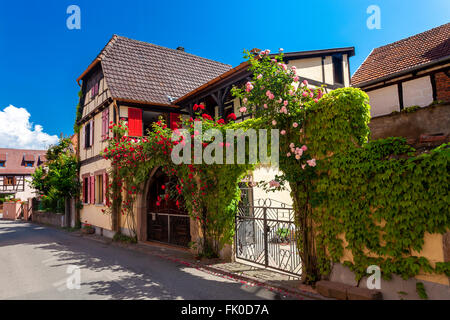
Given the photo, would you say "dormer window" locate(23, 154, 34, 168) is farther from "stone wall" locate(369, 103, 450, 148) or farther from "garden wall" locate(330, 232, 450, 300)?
"garden wall" locate(330, 232, 450, 300)

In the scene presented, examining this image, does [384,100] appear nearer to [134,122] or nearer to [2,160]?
[134,122]

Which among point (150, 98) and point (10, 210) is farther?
point (10, 210)

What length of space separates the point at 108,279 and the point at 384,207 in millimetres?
5526

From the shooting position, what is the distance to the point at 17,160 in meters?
42.0

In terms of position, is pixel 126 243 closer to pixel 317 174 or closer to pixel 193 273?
pixel 193 273

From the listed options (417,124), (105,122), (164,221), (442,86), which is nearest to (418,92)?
(442,86)

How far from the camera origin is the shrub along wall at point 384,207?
152 inches

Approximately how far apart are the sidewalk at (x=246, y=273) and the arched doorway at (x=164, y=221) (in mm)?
531

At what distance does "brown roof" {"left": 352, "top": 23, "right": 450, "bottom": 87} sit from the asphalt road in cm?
941

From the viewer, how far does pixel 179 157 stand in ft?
27.9

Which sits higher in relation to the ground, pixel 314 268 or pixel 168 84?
pixel 168 84

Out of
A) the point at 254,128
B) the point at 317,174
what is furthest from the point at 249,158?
the point at 317,174

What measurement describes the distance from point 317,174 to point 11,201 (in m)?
35.3

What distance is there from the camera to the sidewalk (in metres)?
5.20
